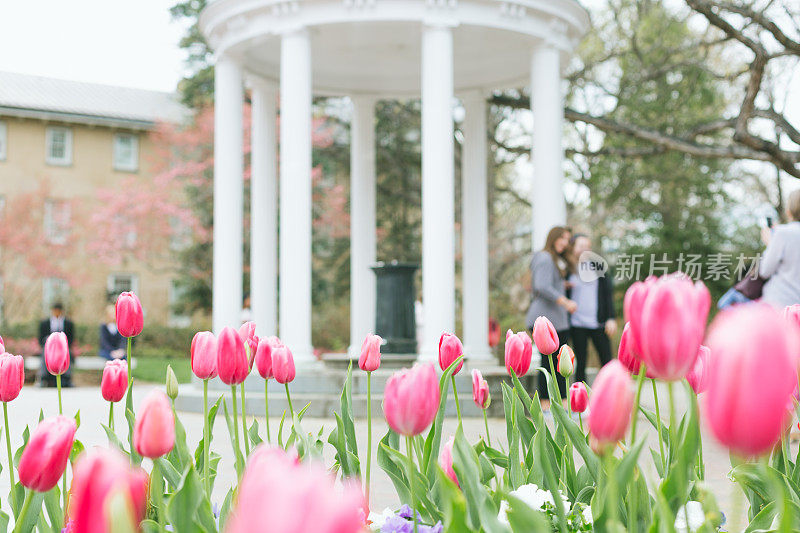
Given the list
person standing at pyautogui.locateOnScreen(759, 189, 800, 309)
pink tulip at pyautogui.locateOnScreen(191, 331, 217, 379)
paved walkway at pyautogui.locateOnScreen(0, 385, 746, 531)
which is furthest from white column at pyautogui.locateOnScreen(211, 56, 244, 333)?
pink tulip at pyautogui.locateOnScreen(191, 331, 217, 379)

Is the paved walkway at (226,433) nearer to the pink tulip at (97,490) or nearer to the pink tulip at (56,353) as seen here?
the pink tulip at (97,490)

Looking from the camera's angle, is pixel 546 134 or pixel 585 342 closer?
pixel 585 342

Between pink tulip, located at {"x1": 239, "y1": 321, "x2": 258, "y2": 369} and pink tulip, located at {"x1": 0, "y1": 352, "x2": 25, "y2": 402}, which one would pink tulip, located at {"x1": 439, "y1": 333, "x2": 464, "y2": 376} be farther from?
pink tulip, located at {"x1": 0, "y1": 352, "x2": 25, "y2": 402}

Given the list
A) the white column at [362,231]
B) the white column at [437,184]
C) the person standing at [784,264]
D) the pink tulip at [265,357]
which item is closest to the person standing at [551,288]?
the person standing at [784,264]

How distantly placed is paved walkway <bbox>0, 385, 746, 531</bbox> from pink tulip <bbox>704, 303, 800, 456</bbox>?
439 mm

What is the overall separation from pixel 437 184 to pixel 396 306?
227cm

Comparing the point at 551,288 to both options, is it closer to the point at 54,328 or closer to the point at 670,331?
the point at 670,331

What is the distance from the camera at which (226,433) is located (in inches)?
322

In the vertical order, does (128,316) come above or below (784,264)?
below

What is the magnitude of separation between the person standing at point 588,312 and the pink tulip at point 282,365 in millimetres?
6319

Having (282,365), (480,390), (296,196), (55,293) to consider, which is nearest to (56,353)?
(282,365)

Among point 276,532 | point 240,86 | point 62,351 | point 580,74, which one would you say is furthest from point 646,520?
point 580,74

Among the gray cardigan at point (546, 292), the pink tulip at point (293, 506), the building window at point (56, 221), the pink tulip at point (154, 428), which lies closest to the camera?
A: the pink tulip at point (293, 506)

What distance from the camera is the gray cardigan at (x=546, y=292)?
788 centimetres
